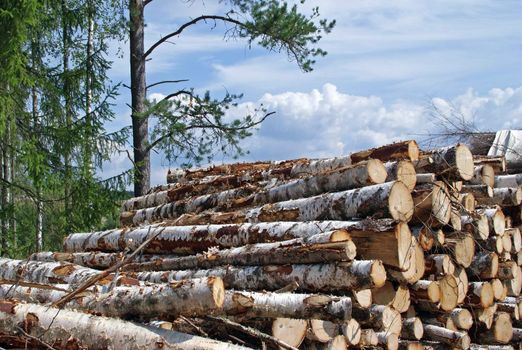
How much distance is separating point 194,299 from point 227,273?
1.45 m

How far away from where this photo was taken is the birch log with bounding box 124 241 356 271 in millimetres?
5340

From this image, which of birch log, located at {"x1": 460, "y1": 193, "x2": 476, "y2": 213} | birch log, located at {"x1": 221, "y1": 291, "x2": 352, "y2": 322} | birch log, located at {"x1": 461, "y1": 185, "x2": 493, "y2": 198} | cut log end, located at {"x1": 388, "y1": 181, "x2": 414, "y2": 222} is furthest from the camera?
birch log, located at {"x1": 461, "y1": 185, "x2": 493, "y2": 198}

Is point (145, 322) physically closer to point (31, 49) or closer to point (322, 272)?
point (322, 272)

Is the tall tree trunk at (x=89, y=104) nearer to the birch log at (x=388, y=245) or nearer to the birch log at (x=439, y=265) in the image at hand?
the birch log at (x=439, y=265)

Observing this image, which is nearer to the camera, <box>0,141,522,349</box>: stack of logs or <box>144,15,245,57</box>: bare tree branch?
<box>0,141,522,349</box>: stack of logs

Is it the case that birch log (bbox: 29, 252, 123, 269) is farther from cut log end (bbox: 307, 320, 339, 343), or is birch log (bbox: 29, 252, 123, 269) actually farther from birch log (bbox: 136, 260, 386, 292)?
cut log end (bbox: 307, 320, 339, 343)

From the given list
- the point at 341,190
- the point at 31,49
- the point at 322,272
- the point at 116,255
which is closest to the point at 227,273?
the point at 322,272

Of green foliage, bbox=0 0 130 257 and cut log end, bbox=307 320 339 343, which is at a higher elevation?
green foliage, bbox=0 0 130 257

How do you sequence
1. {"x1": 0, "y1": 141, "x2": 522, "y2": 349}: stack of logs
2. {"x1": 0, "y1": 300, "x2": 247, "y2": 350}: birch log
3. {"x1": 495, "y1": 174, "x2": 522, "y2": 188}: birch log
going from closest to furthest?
{"x1": 0, "y1": 300, "x2": 247, "y2": 350}: birch log, {"x1": 0, "y1": 141, "x2": 522, "y2": 349}: stack of logs, {"x1": 495, "y1": 174, "x2": 522, "y2": 188}: birch log

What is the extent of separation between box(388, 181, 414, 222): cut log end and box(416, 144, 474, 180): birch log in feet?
2.62

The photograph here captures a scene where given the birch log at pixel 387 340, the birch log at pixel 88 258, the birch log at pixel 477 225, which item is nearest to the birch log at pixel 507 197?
the birch log at pixel 477 225

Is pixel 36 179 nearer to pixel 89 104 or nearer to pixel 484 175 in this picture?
pixel 89 104

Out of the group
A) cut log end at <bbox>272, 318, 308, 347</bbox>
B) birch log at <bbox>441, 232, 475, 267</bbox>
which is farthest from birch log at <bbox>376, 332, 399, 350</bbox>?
birch log at <bbox>441, 232, 475, 267</bbox>

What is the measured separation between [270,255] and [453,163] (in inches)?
81.7
